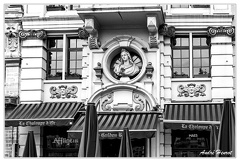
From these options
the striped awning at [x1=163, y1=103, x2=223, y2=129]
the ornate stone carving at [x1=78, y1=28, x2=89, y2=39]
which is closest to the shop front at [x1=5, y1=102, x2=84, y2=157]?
the ornate stone carving at [x1=78, y1=28, x2=89, y2=39]

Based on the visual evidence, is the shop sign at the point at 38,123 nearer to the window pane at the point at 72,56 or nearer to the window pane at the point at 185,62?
the window pane at the point at 72,56

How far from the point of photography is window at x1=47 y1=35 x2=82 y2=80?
1817cm

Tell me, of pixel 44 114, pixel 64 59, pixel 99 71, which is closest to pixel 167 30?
pixel 99 71

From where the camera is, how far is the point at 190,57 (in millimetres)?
17594

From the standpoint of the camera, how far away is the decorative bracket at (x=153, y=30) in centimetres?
1678

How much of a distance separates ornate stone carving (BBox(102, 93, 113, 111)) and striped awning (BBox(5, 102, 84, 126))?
30.9 inches

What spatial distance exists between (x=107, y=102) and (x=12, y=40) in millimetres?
4346

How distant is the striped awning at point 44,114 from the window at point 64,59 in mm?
1164

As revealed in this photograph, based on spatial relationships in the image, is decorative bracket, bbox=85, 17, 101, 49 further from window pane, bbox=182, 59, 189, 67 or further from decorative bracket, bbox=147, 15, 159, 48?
window pane, bbox=182, 59, 189, 67

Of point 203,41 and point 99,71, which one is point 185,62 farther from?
point 99,71

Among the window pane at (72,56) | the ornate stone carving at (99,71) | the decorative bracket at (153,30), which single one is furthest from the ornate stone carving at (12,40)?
the decorative bracket at (153,30)

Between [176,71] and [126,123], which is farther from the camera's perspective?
[176,71]

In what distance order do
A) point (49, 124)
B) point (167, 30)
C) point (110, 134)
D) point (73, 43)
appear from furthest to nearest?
1. point (73, 43)
2. point (167, 30)
3. point (49, 124)
4. point (110, 134)

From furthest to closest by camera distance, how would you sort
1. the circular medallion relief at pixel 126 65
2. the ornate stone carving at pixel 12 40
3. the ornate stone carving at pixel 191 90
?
1. the ornate stone carving at pixel 12 40
2. the circular medallion relief at pixel 126 65
3. the ornate stone carving at pixel 191 90
